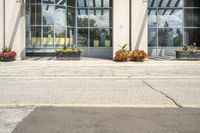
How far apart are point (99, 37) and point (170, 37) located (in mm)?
6424

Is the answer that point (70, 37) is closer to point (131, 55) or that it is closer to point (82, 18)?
point (82, 18)

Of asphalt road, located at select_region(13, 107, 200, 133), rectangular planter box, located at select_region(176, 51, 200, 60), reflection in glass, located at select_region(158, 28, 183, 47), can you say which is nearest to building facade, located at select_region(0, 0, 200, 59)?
reflection in glass, located at select_region(158, 28, 183, 47)

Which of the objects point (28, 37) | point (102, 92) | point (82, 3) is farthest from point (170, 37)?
point (102, 92)

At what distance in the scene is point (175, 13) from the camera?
106 ft

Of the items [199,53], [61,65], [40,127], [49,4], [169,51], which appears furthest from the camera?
[169,51]

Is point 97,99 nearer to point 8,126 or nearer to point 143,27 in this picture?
point 8,126

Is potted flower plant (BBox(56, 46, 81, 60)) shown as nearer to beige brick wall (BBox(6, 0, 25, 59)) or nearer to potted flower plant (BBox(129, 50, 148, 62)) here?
beige brick wall (BBox(6, 0, 25, 59))

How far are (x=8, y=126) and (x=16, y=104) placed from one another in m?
2.42

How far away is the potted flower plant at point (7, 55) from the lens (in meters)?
24.9

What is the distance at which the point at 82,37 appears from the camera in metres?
32.6

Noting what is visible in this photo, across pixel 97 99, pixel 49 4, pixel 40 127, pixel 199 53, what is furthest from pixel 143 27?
pixel 40 127

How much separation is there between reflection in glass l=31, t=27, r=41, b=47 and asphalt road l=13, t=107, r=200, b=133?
2141cm

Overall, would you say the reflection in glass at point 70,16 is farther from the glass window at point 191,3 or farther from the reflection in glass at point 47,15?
the glass window at point 191,3

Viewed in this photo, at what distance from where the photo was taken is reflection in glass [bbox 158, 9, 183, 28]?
32.2 m
